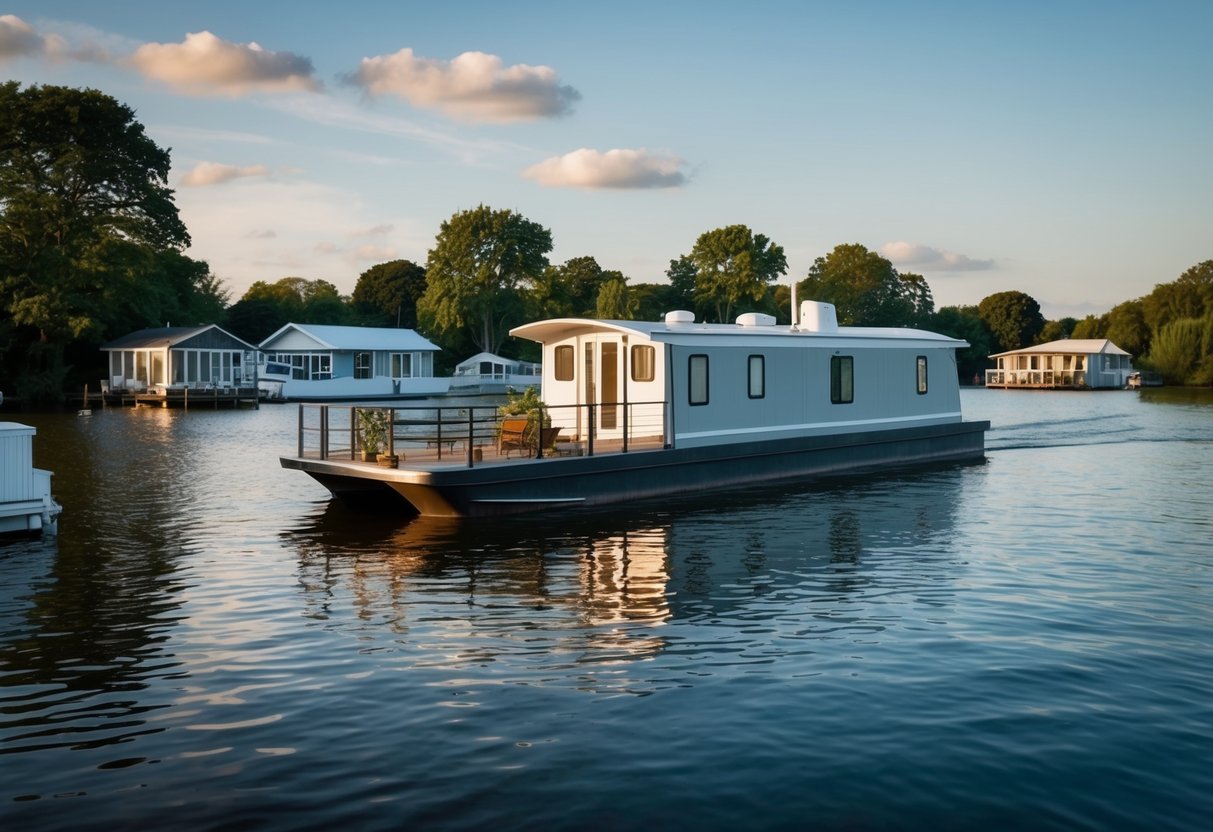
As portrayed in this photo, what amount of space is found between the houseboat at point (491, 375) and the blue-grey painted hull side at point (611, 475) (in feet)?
188

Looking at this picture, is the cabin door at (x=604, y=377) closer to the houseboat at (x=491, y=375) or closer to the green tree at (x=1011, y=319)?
the houseboat at (x=491, y=375)

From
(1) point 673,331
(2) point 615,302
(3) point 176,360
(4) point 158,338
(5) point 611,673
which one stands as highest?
(2) point 615,302

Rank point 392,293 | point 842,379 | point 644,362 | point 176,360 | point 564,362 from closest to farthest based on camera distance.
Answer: point 644,362 → point 564,362 → point 842,379 → point 176,360 → point 392,293

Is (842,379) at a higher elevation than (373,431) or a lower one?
higher

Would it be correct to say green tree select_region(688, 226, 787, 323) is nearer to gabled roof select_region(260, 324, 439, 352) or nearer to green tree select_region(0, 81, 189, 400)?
gabled roof select_region(260, 324, 439, 352)

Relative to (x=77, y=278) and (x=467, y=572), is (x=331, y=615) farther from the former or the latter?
(x=77, y=278)

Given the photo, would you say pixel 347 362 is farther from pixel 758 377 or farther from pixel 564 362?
pixel 758 377

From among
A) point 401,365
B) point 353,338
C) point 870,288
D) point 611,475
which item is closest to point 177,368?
point 353,338

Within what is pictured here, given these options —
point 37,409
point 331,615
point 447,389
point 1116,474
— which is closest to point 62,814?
point 331,615

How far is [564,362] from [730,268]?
84.6 m

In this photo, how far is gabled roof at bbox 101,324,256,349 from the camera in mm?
63188

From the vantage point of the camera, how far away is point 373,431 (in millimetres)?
19031

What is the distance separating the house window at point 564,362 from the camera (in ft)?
77.6

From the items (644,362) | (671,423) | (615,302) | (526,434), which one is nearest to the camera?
(526,434)
